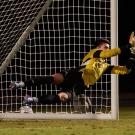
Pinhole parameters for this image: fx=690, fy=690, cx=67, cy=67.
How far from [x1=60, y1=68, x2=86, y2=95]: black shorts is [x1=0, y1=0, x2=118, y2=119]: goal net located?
1.63m

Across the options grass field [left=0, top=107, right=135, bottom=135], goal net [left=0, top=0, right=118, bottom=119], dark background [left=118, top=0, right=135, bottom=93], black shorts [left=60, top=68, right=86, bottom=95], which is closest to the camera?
grass field [left=0, top=107, right=135, bottom=135]

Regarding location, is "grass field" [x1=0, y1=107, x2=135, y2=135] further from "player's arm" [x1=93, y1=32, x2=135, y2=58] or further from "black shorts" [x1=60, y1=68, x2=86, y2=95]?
"player's arm" [x1=93, y1=32, x2=135, y2=58]

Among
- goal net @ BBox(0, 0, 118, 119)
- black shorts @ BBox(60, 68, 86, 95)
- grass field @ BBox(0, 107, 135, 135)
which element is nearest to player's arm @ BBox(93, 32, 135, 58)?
black shorts @ BBox(60, 68, 86, 95)

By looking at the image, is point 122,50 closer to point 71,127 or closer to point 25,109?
point 71,127

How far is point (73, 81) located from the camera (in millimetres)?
8656

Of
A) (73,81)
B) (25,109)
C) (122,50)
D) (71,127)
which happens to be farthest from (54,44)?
(122,50)

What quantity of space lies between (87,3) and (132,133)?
2.91 m

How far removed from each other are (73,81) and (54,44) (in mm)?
1989

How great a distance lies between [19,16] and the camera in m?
10.6

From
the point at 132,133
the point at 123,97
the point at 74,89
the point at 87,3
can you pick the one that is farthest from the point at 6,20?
the point at 123,97

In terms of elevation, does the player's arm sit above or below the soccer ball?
above

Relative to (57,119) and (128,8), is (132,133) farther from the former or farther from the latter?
(128,8)

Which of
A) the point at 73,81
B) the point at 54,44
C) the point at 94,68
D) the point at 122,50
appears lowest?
the point at 73,81

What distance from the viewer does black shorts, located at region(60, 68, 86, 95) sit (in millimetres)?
8625
